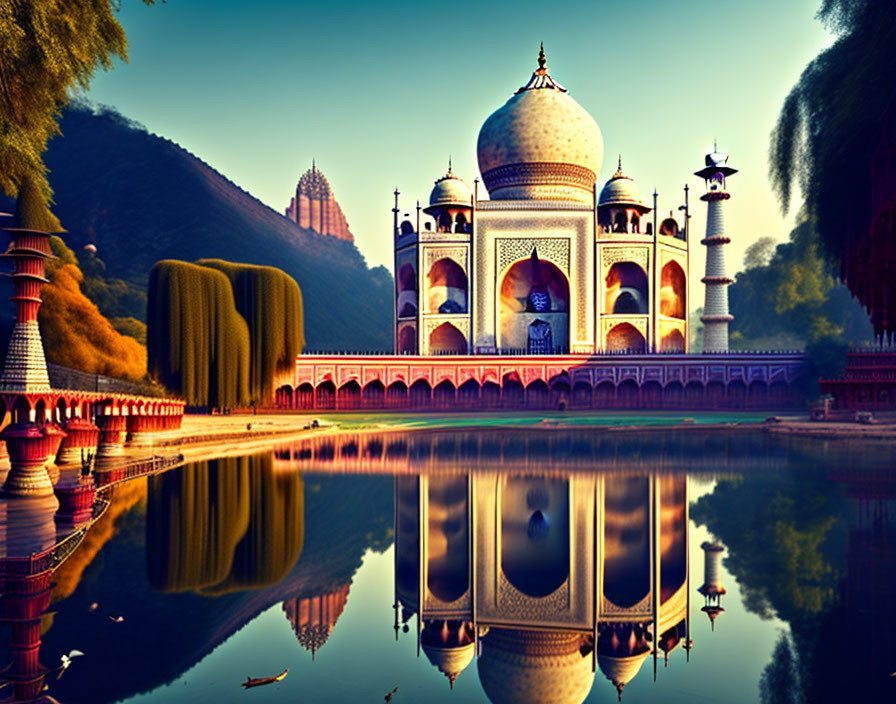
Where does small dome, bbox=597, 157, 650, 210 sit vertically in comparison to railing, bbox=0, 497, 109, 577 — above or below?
above

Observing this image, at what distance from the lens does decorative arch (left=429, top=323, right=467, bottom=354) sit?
35031 millimetres

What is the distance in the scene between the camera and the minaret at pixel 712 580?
5438 mm

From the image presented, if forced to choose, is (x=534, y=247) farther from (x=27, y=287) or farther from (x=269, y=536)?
(x=269, y=536)

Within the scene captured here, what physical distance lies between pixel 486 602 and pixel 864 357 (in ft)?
85.3

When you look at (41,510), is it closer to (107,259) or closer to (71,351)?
(71,351)

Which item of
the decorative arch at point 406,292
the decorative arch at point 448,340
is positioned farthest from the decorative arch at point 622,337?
the decorative arch at point 406,292

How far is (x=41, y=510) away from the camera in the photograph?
8570 mm

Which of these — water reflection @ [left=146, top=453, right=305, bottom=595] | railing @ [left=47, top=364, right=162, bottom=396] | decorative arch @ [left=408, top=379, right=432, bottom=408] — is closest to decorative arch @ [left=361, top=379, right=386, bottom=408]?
decorative arch @ [left=408, top=379, right=432, bottom=408]

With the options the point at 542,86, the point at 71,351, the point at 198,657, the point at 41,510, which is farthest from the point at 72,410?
the point at 542,86

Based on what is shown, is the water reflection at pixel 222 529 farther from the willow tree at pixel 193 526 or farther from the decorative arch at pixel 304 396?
the decorative arch at pixel 304 396

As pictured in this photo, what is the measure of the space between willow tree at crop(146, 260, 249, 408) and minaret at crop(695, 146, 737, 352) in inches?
823

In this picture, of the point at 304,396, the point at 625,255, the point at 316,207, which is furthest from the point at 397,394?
the point at 316,207

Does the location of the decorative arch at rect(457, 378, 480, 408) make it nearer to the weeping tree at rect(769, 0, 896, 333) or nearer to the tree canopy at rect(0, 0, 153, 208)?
the weeping tree at rect(769, 0, 896, 333)

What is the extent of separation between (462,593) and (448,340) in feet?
97.2
